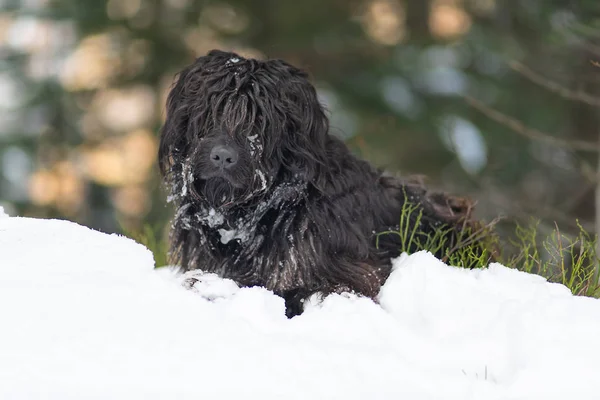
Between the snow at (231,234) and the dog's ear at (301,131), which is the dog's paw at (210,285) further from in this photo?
the dog's ear at (301,131)

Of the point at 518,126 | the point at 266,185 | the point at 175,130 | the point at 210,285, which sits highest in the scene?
the point at 175,130

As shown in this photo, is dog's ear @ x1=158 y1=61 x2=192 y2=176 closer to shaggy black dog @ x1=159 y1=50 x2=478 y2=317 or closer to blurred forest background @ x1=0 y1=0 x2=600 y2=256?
shaggy black dog @ x1=159 y1=50 x2=478 y2=317

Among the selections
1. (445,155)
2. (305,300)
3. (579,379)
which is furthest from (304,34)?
(579,379)

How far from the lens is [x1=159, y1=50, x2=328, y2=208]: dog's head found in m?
3.88

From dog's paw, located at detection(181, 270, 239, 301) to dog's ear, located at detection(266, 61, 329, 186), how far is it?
28.8 inches

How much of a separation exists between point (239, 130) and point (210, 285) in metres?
0.85

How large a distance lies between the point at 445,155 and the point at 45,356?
1089cm

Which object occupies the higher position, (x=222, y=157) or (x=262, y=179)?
(x=222, y=157)

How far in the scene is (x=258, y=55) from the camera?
11156 mm

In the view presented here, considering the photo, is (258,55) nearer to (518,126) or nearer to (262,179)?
(518,126)

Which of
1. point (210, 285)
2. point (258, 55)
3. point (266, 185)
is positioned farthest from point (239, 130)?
point (258, 55)

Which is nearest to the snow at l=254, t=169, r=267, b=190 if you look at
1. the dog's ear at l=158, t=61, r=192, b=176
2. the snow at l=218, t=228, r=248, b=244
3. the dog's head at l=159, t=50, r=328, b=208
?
the dog's head at l=159, t=50, r=328, b=208

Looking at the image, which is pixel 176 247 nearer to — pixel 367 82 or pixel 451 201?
pixel 451 201

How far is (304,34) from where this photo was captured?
12.4 meters
